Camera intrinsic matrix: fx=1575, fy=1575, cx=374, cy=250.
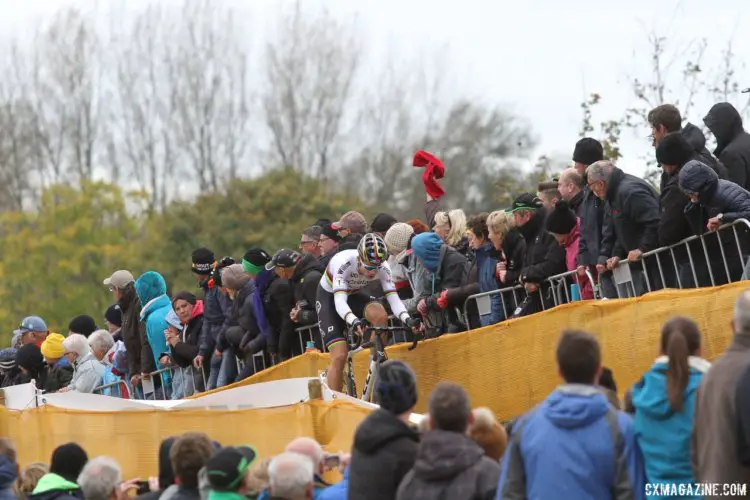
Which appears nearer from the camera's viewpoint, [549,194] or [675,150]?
[675,150]

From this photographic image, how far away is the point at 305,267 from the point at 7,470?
5.90 metres

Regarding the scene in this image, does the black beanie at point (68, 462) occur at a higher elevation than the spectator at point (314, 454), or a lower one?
higher

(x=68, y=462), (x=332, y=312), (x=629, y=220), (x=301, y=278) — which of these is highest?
(x=301, y=278)

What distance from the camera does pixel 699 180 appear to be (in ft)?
38.9

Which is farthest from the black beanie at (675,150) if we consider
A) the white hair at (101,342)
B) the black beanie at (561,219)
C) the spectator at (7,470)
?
the white hair at (101,342)

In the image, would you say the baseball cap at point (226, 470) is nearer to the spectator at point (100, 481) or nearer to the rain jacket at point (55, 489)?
the spectator at point (100, 481)

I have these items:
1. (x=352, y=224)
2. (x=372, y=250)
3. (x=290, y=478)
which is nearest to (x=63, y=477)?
(x=290, y=478)

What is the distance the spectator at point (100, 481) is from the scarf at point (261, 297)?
20.0 feet

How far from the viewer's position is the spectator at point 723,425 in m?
7.75

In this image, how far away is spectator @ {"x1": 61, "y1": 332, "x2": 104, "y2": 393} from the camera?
18.7m

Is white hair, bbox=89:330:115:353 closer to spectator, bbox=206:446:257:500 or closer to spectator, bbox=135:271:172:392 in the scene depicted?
spectator, bbox=135:271:172:392

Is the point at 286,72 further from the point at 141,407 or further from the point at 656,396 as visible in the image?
the point at 656,396

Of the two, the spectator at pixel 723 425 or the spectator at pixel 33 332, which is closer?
the spectator at pixel 723 425

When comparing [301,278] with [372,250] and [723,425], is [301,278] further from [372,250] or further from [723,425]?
→ [723,425]
